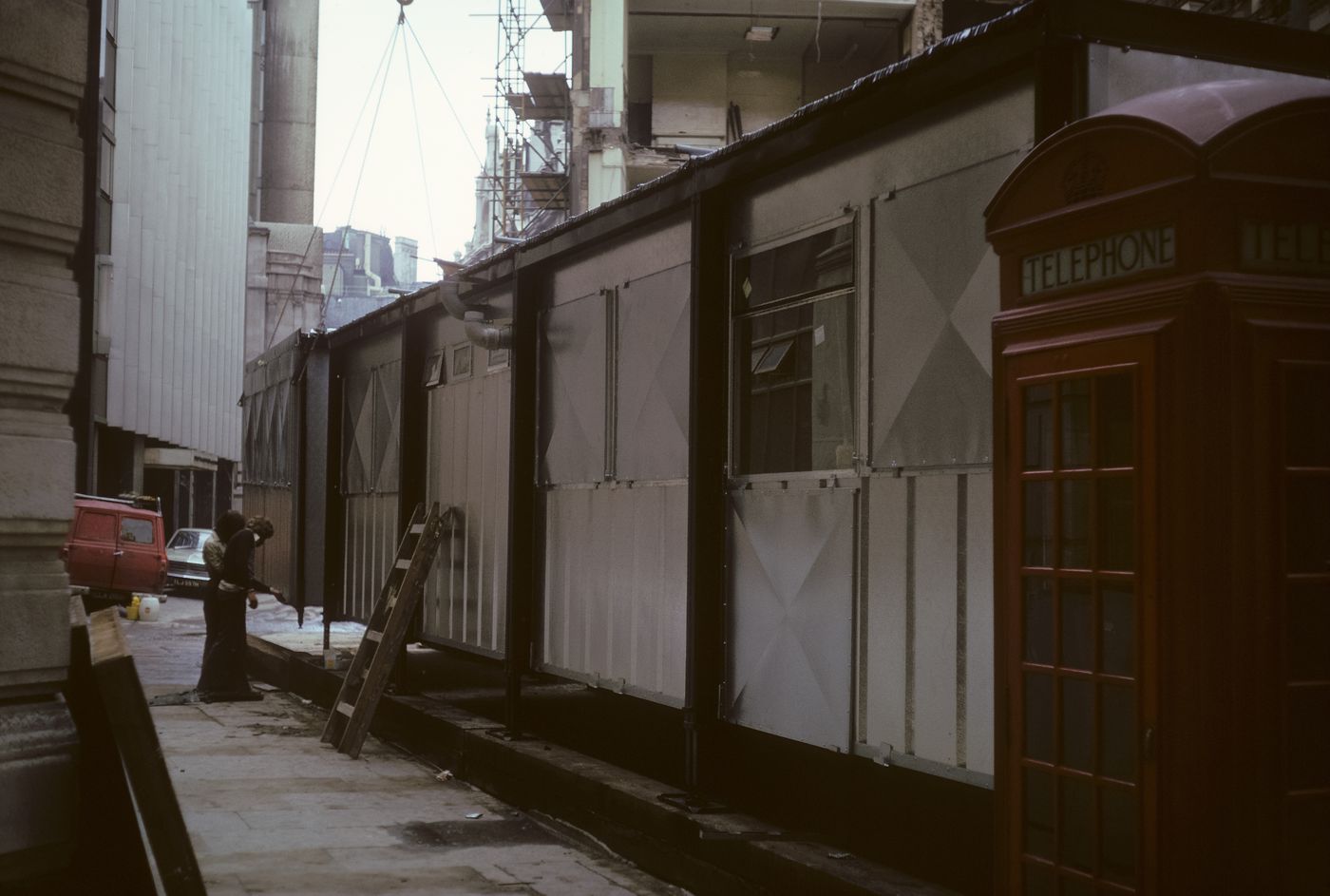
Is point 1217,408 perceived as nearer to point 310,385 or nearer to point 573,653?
point 573,653

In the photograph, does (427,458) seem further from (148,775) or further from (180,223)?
(180,223)

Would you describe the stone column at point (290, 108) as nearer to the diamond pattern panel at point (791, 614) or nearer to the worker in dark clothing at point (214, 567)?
the worker in dark clothing at point (214, 567)

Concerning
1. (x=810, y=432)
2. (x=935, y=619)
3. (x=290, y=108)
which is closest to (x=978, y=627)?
(x=935, y=619)

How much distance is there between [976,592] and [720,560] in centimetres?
252

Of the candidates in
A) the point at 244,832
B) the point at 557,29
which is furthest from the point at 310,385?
the point at 557,29

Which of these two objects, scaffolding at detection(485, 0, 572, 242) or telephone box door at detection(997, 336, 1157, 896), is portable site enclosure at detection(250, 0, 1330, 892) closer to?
telephone box door at detection(997, 336, 1157, 896)

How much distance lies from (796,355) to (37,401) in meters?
4.22

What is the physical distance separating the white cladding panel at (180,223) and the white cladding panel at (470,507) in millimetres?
29631

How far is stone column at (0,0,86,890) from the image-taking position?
15.1 feet

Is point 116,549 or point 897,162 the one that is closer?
point 897,162

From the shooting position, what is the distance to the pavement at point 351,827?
26.6 feet

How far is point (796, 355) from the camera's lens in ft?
26.4

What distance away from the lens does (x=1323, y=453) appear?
14.5 ft

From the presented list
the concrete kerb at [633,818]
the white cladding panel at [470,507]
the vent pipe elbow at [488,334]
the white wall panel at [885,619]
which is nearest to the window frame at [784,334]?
the white wall panel at [885,619]
